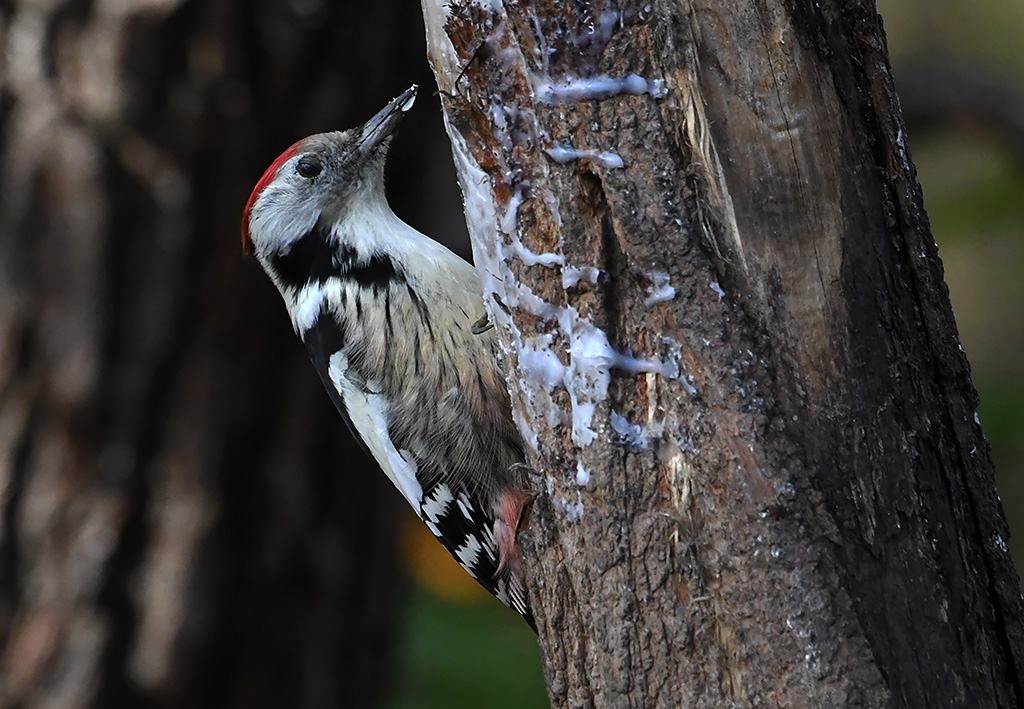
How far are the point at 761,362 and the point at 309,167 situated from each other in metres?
1.78

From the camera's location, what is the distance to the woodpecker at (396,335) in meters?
2.72

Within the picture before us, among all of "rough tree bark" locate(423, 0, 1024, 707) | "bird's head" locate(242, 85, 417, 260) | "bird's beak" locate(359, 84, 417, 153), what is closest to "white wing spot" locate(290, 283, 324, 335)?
"bird's head" locate(242, 85, 417, 260)

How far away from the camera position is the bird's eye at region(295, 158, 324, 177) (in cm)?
301

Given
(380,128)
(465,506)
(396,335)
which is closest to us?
(396,335)

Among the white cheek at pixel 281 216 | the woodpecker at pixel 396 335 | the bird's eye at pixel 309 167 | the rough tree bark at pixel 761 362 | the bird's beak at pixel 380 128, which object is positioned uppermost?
the bird's beak at pixel 380 128

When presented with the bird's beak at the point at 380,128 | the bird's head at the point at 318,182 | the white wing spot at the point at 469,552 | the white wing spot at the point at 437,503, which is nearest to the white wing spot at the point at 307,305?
the bird's head at the point at 318,182

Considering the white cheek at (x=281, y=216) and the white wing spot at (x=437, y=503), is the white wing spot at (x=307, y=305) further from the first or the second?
the white wing spot at (x=437, y=503)

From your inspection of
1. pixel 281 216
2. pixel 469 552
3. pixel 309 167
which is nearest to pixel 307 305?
pixel 281 216

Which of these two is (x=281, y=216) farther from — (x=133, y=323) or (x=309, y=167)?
(x=133, y=323)

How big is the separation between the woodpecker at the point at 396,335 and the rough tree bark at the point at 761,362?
2.88ft

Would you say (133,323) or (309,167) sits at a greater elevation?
(309,167)

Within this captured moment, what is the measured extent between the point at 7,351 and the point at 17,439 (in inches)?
11.0

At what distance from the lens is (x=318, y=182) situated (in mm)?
3016

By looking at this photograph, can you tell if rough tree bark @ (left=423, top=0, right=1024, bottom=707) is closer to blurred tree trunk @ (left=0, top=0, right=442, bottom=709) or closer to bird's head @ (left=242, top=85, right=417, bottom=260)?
bird's head @ (left=242, top=85, right=417, bottom=260)
